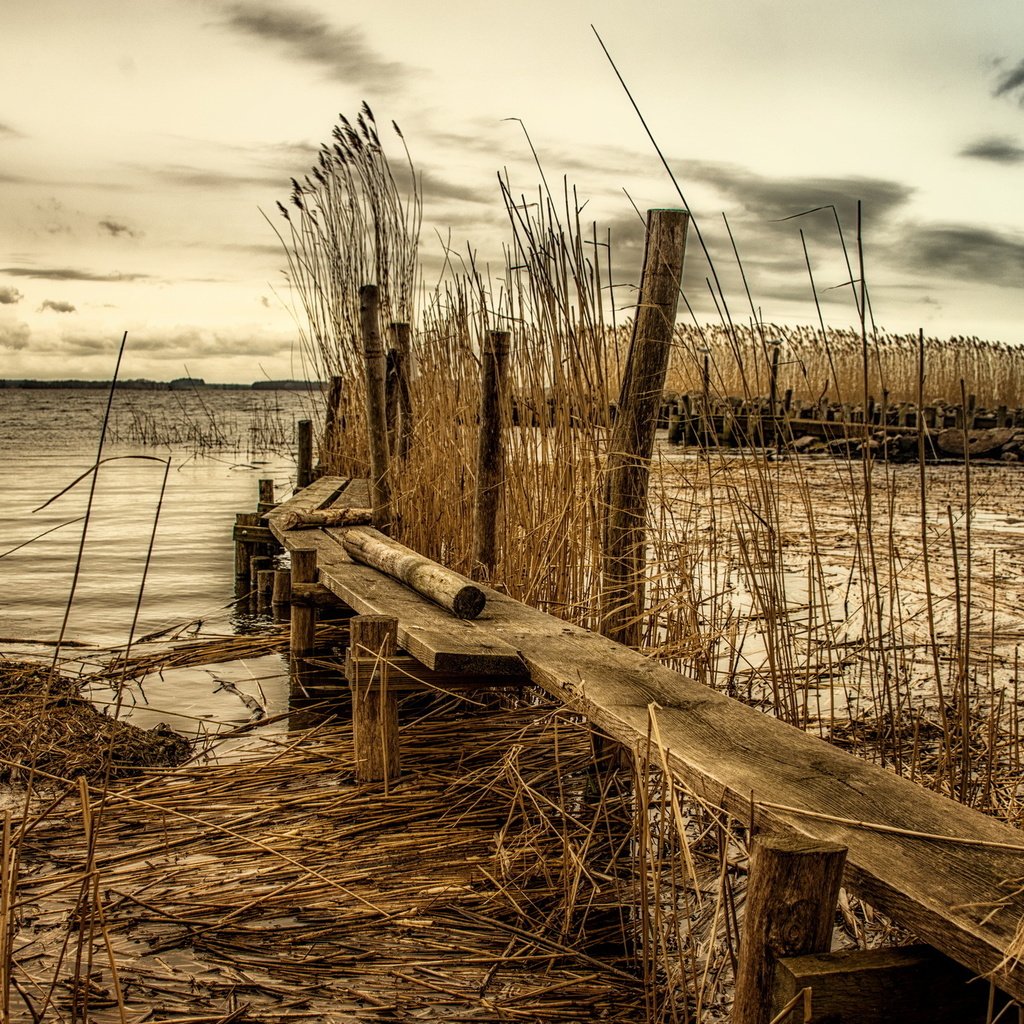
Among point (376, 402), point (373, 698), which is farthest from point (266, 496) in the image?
point (373, 698)

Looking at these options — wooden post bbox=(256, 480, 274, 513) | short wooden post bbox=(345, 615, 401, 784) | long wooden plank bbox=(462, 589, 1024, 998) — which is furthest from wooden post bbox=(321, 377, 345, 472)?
long wooden plank bbox=(462, 589, 1024, 998)

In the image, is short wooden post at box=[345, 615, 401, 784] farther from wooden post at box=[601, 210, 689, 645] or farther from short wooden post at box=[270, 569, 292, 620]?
short wooden post at box=[270, 569, 292, 620]

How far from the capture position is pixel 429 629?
2.97m

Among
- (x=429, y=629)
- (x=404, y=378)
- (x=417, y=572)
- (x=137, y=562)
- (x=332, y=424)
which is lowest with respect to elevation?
(x=137, y=562)

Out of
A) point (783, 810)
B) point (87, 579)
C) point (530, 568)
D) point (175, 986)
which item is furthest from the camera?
point (87, 579)

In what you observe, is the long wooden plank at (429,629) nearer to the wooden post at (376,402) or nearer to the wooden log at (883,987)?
the wooden post at (376,402)

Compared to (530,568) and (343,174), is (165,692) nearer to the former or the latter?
(530,568)

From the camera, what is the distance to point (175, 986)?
2057 millimetres

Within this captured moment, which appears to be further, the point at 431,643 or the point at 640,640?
the point at 640,640

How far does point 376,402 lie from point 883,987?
4493mm

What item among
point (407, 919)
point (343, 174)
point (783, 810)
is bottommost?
point (407, 919)

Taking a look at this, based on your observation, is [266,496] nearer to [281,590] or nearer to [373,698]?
[281,590]

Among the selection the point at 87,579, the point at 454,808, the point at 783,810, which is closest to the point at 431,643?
the point at 454,808

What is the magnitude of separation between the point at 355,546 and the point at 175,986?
97.6 inches
